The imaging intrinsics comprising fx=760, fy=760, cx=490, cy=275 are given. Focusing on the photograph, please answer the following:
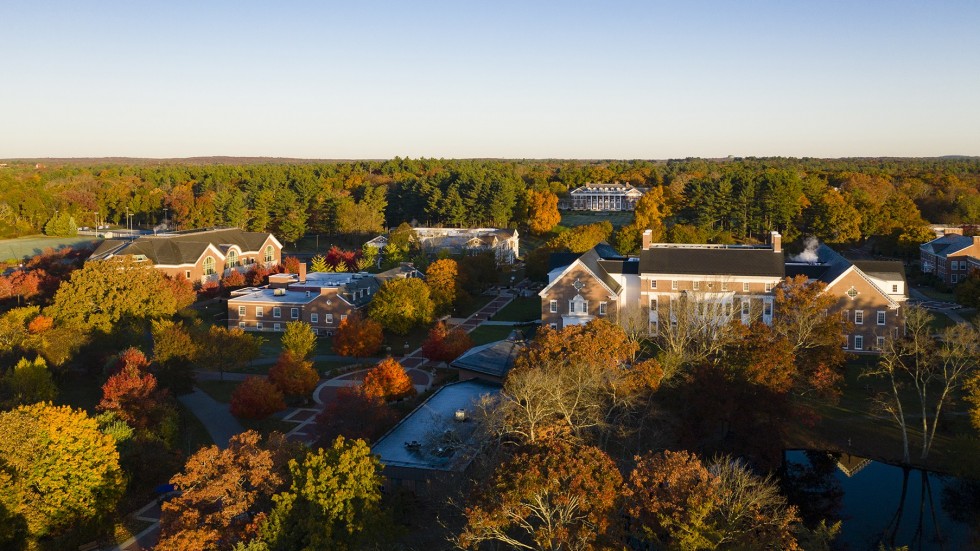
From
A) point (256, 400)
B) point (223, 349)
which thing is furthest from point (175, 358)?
point (256, 400)

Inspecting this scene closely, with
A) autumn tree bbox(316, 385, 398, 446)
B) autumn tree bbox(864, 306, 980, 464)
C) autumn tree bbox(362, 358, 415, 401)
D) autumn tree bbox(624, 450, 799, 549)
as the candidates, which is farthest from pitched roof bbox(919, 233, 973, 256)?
autumn tree bbox(316, 385, 398, 446)

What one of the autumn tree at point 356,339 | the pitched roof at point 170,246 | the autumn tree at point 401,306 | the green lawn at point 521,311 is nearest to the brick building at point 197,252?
the pitched roof at point 170,246

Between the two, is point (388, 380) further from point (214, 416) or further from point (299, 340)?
point (299, 340)

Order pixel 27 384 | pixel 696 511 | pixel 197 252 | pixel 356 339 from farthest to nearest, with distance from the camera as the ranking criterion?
pixel 197 252 < pixel 356 339 < pixel 27 384 < pixel 696 511

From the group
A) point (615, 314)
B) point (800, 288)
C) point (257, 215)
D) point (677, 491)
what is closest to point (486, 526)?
point (677, 491)

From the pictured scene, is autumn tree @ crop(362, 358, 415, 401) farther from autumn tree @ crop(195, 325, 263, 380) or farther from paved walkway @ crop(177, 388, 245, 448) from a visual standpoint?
autumn tree @ crop(195, 325, 263, 380)

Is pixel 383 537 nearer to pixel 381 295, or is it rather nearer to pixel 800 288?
pixel 800 288
